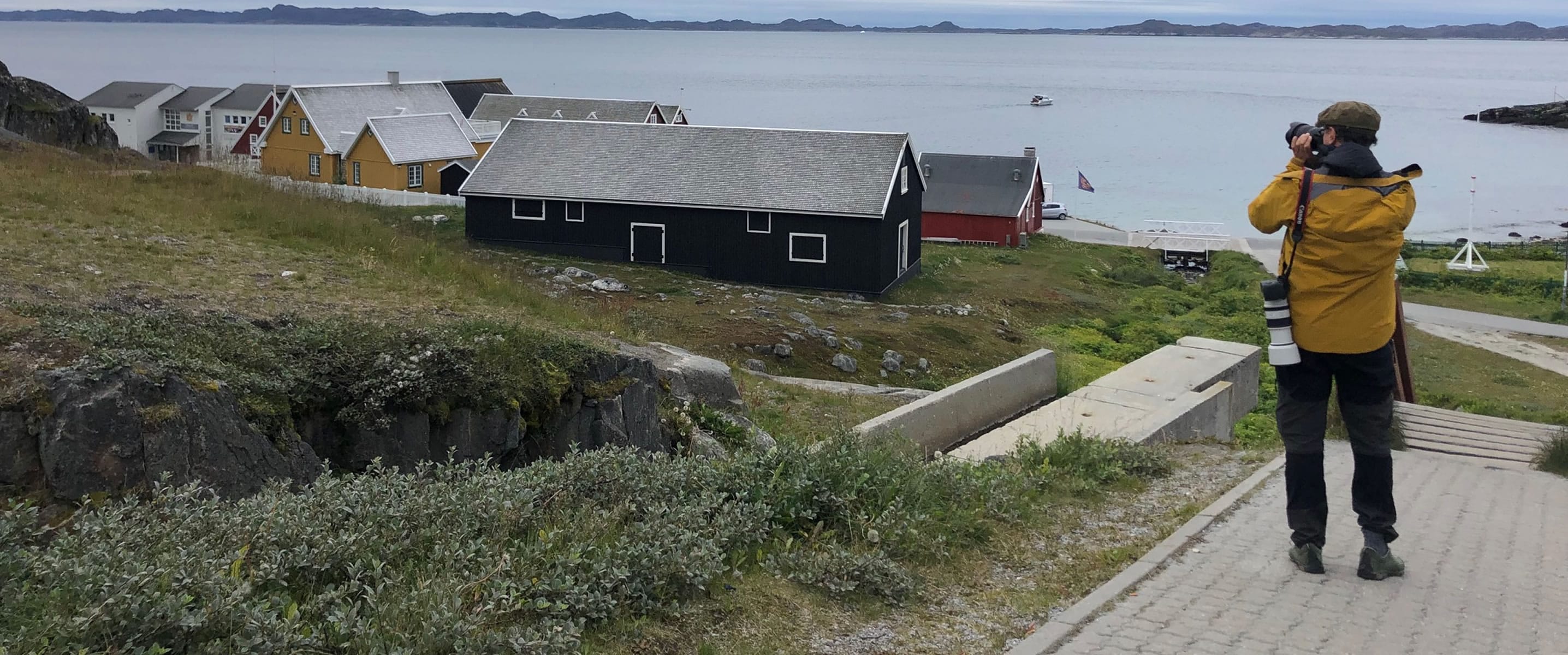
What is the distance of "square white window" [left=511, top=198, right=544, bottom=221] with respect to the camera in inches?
1483

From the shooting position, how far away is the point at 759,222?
35.0 m

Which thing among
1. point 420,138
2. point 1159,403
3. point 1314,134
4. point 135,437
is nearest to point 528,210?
point 420,138

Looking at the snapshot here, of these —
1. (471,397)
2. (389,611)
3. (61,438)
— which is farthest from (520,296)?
(389,611)

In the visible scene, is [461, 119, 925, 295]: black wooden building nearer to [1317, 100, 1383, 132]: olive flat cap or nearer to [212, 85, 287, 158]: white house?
[1317, 100, 1383, 132]: olive flat cap

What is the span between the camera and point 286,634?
398 cm

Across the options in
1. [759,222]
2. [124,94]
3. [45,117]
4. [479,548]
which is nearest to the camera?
[479,548]

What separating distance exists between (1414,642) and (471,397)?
602 centimetres

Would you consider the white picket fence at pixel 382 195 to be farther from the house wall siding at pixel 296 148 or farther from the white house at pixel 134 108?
the white house at pixel 134 108

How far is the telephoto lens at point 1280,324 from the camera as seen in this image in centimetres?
573

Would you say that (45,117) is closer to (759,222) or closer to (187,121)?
(759,222)

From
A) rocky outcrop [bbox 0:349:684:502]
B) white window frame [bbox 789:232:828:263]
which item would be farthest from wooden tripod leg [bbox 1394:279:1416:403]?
white window frame [bbox 789:232:828:263]

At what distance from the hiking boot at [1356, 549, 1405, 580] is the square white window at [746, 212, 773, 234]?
2929 centimetres

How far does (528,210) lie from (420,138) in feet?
61.2

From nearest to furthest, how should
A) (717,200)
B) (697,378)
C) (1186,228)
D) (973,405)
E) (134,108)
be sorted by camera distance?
(697,378) < (973,405) < (717,200) < (1186,228) < (134,108)
